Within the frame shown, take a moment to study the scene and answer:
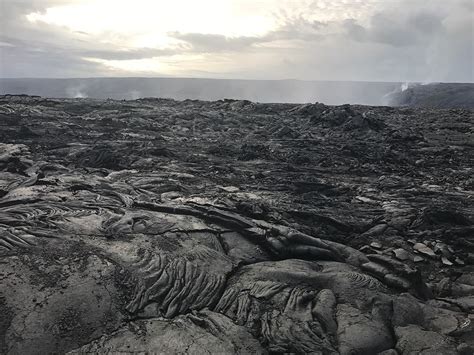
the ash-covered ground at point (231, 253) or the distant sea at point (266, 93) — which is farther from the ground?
the distant sea at point (266, 93)

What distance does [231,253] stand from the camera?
712 cm

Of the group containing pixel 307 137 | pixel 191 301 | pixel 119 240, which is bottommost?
pixel 191 301

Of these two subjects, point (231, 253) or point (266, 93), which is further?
point (266, 93)

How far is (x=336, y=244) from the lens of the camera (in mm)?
7719

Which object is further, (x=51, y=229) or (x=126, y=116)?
(x=126, y=116)

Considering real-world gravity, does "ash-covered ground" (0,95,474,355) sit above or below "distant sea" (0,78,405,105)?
below

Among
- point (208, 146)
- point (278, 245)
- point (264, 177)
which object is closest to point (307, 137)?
point (208, 146)

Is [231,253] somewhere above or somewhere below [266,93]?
below

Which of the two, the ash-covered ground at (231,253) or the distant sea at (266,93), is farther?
the distant sea at (266,93)

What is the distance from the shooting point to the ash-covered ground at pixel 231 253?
16.7 feet

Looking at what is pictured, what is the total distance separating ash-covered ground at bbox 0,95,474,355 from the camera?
16.7 feet

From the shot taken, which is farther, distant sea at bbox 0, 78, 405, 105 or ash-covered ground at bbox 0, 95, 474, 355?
distant sea at bbox 0, 78, 405, 105

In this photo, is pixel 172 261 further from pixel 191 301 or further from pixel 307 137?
pixel 307 137

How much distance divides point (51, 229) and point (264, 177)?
6998 mm
